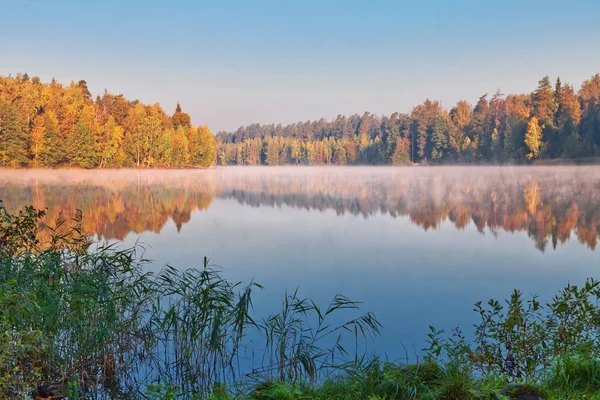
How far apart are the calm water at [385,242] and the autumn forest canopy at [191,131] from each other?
40493 millimetres

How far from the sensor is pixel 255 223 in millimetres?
22703

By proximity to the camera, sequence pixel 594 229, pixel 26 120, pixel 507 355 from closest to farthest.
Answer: pixel 507 355 → pixel 594 229 → pixel 26 120

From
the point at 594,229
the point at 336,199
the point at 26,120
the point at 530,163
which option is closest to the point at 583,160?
the point at 530,163

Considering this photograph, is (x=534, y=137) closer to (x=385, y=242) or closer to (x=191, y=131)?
(x=191, y=131)

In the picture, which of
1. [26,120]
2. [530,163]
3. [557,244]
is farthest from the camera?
[530,163]

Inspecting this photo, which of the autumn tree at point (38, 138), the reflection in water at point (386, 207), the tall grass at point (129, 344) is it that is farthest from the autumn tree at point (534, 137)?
the tall grass at point (129, 344)

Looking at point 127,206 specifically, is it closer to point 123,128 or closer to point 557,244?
point 557,244

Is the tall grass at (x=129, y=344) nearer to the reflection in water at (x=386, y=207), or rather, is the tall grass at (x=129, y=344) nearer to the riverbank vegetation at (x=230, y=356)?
the riverbank vegetation at (x=230, y=356)

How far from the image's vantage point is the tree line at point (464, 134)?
77.9 metres

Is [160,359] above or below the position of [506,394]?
below

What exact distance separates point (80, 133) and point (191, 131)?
25657 millimetres

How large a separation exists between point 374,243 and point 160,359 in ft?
36.6

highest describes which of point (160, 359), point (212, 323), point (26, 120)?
point (26, 120)

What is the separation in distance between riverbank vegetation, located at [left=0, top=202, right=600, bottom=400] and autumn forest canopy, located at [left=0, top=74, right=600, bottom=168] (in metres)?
67.4
